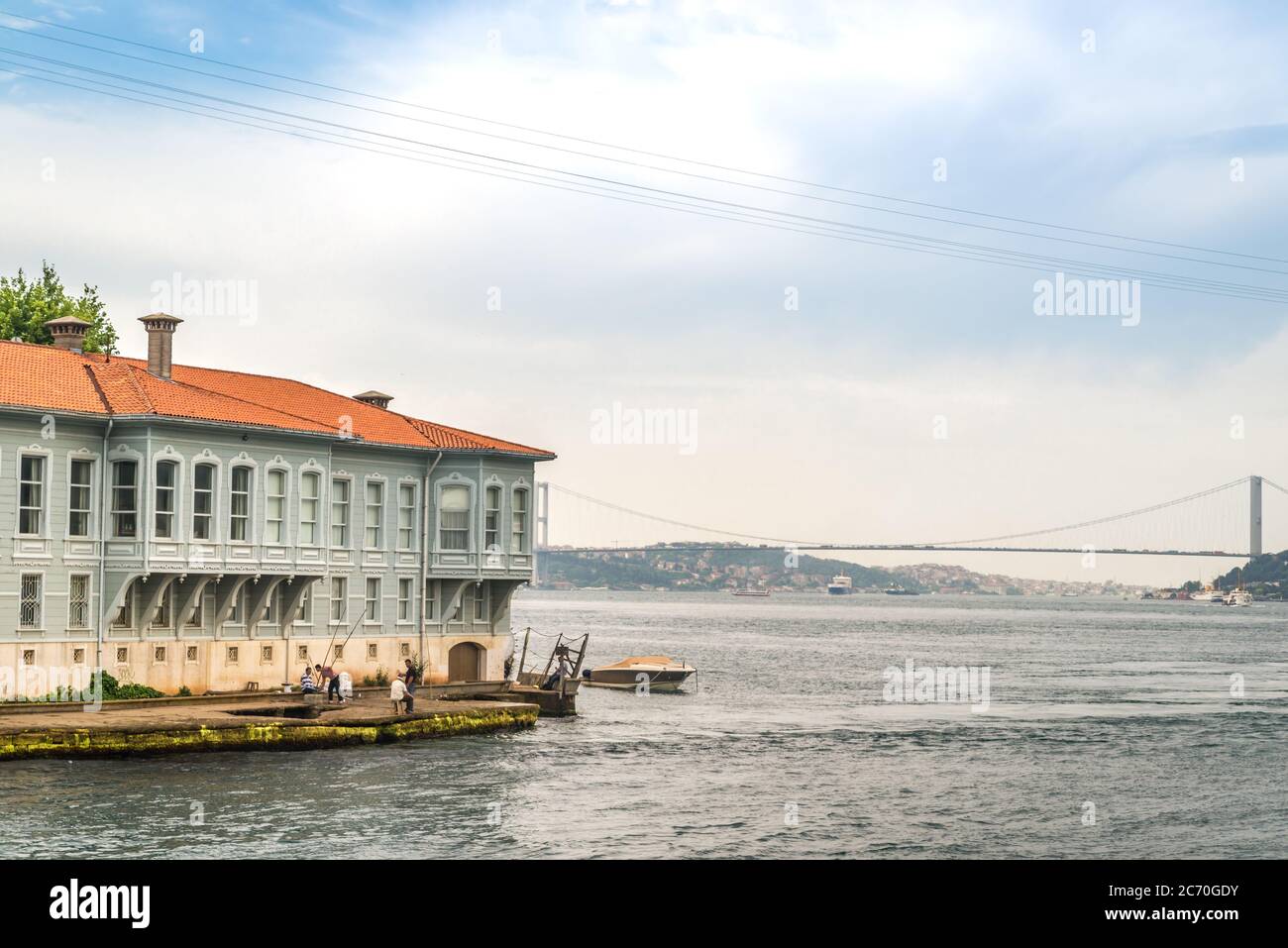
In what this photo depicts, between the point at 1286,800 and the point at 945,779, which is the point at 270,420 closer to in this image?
the point at 945,779

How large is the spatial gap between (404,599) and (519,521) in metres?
7.15

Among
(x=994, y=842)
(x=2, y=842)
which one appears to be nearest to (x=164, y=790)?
(x=2, y=842)

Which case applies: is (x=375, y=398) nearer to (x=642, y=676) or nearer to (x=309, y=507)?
(x=309, y=507)

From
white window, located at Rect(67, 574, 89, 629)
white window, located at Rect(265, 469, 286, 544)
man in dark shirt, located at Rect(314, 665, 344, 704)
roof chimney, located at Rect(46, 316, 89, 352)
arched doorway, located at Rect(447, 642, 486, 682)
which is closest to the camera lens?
white window, located at Rect(67, 574, 89, 629)

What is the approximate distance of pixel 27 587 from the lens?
49125 millimetres

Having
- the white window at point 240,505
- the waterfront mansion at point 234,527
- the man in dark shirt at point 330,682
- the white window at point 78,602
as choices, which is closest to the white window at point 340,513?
the waterfront mansion at point 234,527

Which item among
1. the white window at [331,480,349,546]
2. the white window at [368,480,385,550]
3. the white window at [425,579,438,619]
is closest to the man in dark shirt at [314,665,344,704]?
the white window at [331,480,349,546]

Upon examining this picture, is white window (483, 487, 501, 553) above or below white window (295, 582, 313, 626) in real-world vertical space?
above

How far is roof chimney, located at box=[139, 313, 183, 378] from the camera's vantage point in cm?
5653

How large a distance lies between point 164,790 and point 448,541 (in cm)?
2655

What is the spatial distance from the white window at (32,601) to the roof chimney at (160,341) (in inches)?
418

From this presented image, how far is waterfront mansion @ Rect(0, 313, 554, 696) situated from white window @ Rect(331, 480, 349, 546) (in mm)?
94
